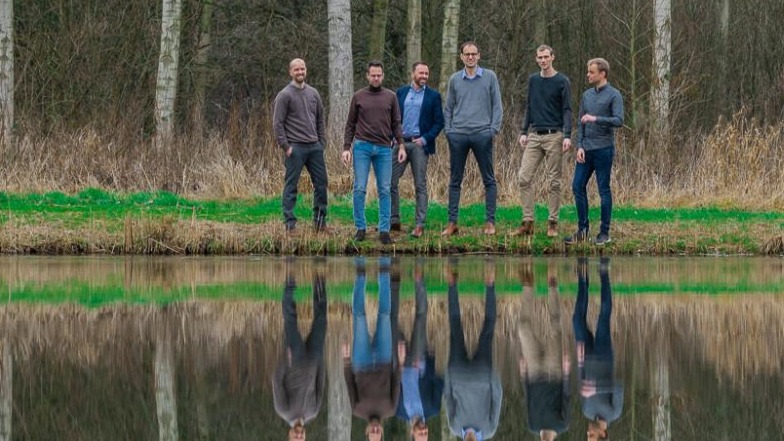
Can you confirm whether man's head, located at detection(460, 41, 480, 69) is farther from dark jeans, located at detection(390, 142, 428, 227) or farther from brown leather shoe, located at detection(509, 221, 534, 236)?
brown leather shoe, located at detection(509, 221, 534, 236)

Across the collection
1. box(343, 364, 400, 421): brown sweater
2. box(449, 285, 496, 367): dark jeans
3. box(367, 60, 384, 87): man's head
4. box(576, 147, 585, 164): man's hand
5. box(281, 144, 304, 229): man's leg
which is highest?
box(367, 60, 384, 87): man's head

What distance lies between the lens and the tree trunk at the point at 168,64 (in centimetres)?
2809

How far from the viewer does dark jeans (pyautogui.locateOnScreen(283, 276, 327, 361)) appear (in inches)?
400

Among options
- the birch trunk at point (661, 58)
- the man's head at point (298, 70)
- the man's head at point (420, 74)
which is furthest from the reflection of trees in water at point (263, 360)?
the birch trunk at point (661, 58)

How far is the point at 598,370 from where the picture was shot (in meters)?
9.32

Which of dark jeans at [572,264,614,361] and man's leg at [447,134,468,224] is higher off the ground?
man's leg at [447,134,468,224]

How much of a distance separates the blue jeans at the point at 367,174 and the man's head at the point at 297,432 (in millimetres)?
10697

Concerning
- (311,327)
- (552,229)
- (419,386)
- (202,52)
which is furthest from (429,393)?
(202,52)

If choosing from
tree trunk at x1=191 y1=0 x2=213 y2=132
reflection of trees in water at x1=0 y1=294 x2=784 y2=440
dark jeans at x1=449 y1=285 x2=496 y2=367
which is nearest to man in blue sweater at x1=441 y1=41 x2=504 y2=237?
dark jeans at x1=449 y1=285 x2=496 y2=367

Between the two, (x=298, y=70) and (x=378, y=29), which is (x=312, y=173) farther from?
(x=378, y=29)

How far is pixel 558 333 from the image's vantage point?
11102 millimetres

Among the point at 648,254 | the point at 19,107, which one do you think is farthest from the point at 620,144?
the point at 19,107

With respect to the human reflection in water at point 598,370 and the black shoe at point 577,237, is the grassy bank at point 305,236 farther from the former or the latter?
the human reflection in water at point 598,370

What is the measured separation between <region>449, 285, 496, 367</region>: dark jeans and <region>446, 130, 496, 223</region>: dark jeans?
4854 mm
